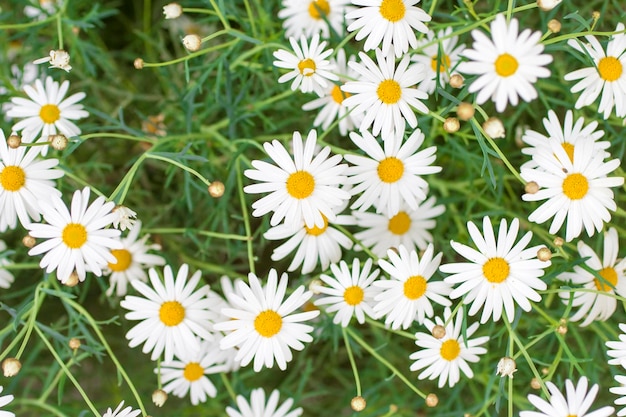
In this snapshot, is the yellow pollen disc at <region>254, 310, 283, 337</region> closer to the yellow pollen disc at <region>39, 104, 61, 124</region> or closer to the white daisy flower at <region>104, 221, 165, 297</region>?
the white daisy flower at <region>104, 221, 165, 297</region>

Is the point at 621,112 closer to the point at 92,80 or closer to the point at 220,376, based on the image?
the point at 220,376

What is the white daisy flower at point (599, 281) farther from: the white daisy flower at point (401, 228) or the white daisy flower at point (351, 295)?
the white daisy flower at point (351, 295)

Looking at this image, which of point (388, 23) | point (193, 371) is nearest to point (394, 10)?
point (388, 23)

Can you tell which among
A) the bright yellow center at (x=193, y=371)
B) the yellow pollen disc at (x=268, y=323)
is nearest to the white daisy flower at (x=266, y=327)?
the yellow pollen disc at (x=268, y=323)

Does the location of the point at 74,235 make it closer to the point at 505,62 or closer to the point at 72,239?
the point at 72,239

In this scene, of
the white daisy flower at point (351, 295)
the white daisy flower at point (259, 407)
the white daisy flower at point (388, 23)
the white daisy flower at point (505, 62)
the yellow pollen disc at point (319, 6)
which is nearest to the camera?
the white daisy flower at point (505, 62)

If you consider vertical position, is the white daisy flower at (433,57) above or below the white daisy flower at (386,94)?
above

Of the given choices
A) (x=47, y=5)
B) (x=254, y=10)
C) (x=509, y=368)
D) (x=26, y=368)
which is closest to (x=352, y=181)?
(x=509, y=368)
